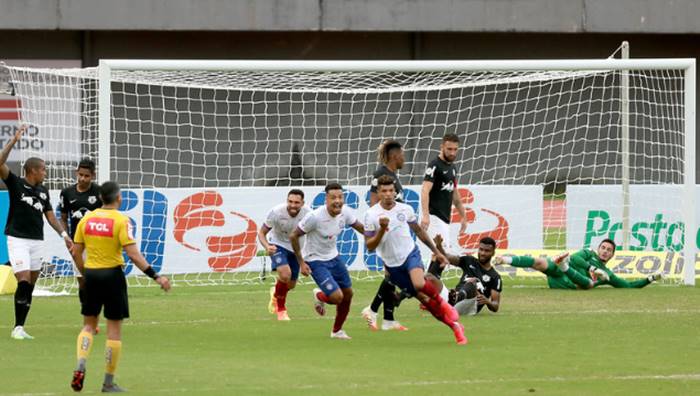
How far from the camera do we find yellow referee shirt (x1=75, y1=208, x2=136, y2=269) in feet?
35.9

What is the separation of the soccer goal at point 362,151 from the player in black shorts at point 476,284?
3.49 metres

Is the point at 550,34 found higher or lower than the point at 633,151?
higher

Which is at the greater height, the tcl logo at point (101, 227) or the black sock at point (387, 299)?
the tcl logo at point (101, 227)

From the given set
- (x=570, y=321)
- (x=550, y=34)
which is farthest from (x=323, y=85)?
(x=550, y=34)

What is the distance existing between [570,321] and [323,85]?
11.5 meters

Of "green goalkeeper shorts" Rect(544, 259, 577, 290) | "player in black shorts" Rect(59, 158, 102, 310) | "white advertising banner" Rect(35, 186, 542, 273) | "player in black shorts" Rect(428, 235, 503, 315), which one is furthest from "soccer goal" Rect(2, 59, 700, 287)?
"player in black shorts" Rect(428, 235, 503, 315)

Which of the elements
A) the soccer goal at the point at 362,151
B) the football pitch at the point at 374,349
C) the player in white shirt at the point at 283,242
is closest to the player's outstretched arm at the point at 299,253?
the football pitch at the point at 374,349

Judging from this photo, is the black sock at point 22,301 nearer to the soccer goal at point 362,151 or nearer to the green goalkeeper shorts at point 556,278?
the soccer goal at point 362,151

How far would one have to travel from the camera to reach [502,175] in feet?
100

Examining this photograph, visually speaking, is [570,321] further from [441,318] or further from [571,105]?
[571,105]

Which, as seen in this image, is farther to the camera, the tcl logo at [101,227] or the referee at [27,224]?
the referee at [27,224]

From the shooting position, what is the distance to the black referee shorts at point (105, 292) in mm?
10906

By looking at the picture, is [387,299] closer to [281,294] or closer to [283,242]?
[281,294]

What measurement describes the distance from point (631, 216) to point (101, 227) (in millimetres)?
13224
